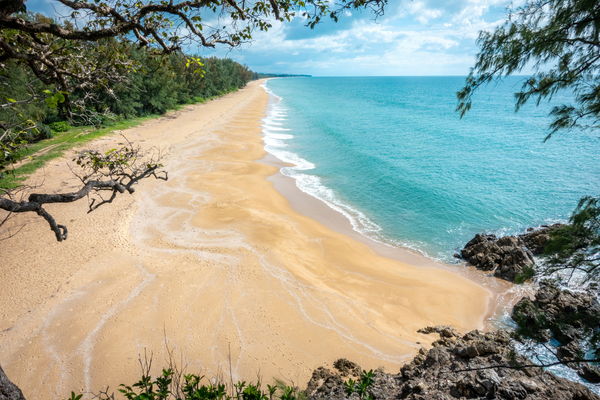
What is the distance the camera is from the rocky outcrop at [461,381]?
5723 mm

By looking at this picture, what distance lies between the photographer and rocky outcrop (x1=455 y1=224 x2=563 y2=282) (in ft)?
39.7

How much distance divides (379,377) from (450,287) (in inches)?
244

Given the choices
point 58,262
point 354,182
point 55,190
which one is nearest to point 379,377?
point 58,262

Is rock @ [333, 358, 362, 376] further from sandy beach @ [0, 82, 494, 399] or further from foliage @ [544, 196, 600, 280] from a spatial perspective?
foliage @ [544, 196, 600, 280]

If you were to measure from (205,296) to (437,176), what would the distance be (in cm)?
2067

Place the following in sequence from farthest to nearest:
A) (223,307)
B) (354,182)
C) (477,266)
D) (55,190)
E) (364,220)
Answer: (354,182) → (364,220) → (55,190) → (477,266) → (223,307)

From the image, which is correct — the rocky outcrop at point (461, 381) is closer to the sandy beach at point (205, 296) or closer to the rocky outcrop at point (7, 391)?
the sandy beach at point (205, 296)

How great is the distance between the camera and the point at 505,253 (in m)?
12.9

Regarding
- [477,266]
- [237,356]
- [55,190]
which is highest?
[55,190]

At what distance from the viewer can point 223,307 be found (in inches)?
359

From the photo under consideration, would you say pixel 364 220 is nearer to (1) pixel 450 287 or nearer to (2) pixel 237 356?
(1) pixel 450 287

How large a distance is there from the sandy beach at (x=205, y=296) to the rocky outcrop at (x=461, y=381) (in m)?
0.96

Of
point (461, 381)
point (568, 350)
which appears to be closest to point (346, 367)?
point (461, 381)

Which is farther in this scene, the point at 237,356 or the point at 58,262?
the point at 58,262
